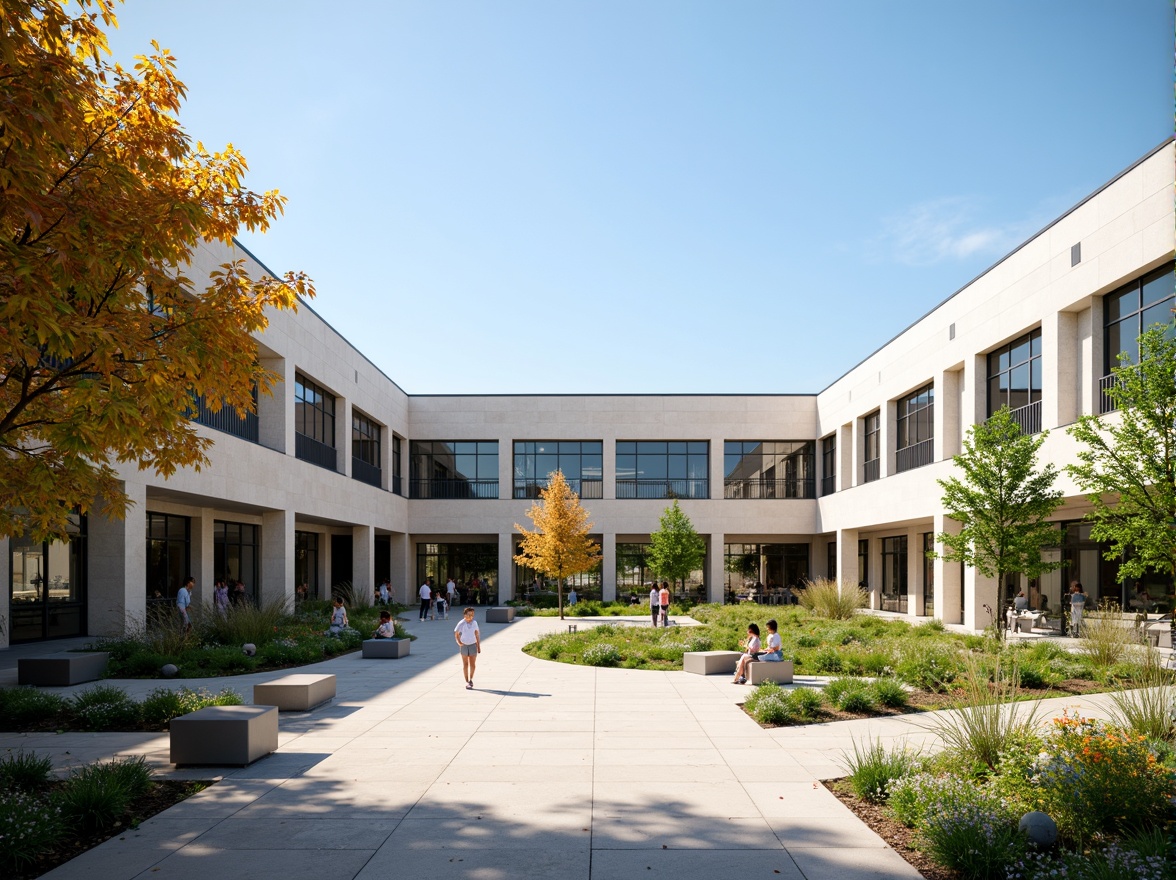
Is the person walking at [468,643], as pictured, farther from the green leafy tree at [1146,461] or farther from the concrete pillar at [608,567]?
the concrete pillar at [608,567]

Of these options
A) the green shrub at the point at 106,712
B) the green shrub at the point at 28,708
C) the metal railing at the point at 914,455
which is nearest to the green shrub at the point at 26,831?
the green shrub at the point at 106,712

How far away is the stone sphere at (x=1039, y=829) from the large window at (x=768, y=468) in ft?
126

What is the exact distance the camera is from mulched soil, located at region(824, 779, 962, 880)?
6086 millimetres

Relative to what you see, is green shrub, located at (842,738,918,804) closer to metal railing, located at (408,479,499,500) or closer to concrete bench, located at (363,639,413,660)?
concrete bench, located at (363,639,413,660)

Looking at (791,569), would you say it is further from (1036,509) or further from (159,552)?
(159,552)

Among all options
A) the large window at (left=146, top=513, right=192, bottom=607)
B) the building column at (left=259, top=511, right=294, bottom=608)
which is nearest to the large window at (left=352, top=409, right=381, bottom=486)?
the building column at (left=259, top=511, right=294, bottom=608)

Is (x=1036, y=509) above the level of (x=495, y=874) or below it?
above

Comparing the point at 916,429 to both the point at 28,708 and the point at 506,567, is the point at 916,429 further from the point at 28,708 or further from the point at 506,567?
the point at 28,708

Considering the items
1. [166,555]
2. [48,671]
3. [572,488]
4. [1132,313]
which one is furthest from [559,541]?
[1132,313]

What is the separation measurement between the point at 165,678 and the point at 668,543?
2575 cm

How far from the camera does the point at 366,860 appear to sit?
6.34 m

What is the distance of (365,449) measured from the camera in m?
38.9

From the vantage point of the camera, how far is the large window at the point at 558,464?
1764 inches

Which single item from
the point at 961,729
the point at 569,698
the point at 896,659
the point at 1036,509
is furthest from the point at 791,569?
the point at 961,729
